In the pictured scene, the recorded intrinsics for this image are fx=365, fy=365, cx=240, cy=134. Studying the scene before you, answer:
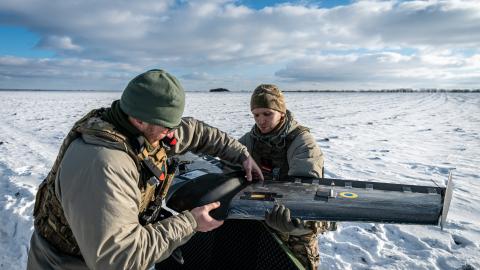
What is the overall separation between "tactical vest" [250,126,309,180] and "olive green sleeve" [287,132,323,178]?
0.11 meters

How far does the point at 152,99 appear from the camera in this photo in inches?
73.5

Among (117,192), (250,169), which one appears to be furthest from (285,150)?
(117,192)

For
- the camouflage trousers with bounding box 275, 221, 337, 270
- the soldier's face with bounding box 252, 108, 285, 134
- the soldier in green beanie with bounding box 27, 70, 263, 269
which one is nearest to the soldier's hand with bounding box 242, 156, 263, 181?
the soldier's face with bounding box 252, 108, 285, 134

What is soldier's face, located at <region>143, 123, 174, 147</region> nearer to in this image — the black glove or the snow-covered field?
Result: the black glove

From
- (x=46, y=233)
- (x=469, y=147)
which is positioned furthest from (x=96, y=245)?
(x=469, y=147)

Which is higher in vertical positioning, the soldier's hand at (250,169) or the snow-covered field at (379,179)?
the soldier's hand at (250,169)

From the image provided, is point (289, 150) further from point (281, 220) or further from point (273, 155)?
point (281, 220)

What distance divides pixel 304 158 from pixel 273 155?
428 mm

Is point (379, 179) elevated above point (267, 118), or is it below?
below

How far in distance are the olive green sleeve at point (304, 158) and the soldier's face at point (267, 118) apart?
28cm

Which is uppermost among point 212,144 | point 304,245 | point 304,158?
point 212,144

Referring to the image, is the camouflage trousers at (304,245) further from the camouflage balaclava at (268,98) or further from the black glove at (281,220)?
the camouflage balaclava at (268,98)

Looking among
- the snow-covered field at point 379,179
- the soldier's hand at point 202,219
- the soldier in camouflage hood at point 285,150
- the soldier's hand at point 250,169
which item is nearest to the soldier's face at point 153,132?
the soldier's hand at point 202,219

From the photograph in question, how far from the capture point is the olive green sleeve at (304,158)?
2998 mm
